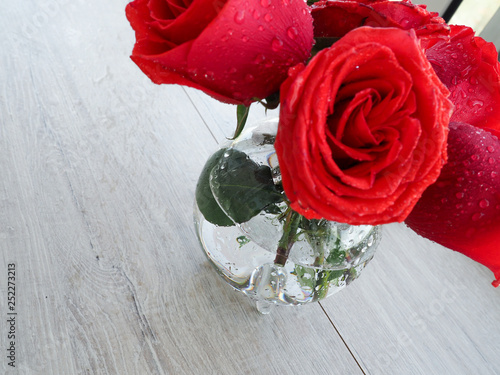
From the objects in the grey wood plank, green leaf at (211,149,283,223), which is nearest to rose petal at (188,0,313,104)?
green leaf at (211,149,283,223)

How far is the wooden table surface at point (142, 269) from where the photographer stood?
503 mm

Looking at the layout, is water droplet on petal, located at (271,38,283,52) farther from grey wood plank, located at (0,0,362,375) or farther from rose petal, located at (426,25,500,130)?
grey wood plank, located at (0,0,362,375)

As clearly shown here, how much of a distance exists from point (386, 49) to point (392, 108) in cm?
3

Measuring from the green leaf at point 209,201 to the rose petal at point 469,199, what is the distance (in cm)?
19

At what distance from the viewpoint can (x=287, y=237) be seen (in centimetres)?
40

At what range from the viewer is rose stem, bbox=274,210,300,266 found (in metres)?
0.38

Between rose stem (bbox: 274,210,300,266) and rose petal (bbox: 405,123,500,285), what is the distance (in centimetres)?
11

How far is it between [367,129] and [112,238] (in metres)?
0.42

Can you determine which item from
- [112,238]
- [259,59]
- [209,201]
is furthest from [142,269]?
[259,59]

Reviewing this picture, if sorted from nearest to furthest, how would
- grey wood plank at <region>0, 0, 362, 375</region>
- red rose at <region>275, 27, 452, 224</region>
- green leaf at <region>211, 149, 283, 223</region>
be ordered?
red rose at <region>275, 27, 452, 224</region> < green leaf at <region>211, 149, 283, 223</region> < grey wood plank at <region>0, 0, 362, 375</region>

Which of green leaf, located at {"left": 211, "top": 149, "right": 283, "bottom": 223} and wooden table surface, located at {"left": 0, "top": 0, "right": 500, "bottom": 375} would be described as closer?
green leaf, located at {"left": 211, "top": 149, "right": 283, "bottom": 223}

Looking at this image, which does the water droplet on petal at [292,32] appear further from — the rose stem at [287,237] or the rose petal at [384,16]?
the rose stem at [287,237]

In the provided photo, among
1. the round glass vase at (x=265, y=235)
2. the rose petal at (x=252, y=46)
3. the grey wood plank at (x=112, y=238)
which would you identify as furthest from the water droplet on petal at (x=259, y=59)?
the grey wood plank at (x=112, y=238)

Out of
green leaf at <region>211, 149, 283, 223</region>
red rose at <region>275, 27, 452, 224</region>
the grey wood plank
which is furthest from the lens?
the grey wood plank
